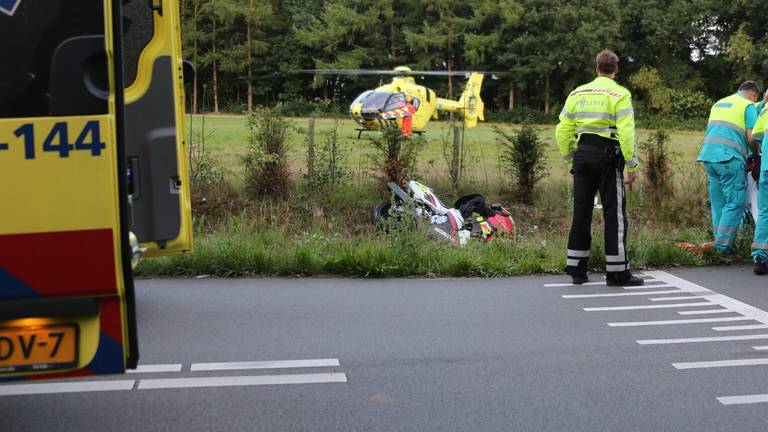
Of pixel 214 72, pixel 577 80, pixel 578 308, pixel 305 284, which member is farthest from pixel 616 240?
pixel 577 80

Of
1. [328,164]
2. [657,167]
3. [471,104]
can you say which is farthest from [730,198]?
[471,104]

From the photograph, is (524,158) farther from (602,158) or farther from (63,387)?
(63,387)

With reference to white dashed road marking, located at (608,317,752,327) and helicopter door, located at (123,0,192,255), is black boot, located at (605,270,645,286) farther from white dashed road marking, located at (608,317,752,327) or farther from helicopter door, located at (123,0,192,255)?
helicopter door, located at (123,0,192,255)

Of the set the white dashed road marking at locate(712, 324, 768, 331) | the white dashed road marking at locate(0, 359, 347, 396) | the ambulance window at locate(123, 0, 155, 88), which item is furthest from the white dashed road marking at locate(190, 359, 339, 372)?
the white dashed road marking at locate(712, 324, 768, 331)

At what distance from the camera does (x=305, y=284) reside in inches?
293

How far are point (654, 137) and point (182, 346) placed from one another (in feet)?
31.4

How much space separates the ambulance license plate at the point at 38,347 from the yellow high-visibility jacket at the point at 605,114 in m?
5.34

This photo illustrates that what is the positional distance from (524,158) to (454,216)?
3.28 meters

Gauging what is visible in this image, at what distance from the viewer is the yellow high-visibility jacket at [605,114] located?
729cm

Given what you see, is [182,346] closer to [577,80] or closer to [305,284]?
[305,284]

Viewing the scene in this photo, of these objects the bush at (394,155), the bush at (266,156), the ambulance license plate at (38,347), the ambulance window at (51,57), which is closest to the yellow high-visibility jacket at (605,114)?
the bush at (394,155)

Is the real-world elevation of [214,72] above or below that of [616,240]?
above

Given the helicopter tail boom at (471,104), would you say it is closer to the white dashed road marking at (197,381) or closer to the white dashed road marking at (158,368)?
the white dashed road marking at (197,381)

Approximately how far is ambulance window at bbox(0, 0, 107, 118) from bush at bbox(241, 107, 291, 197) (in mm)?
8823
